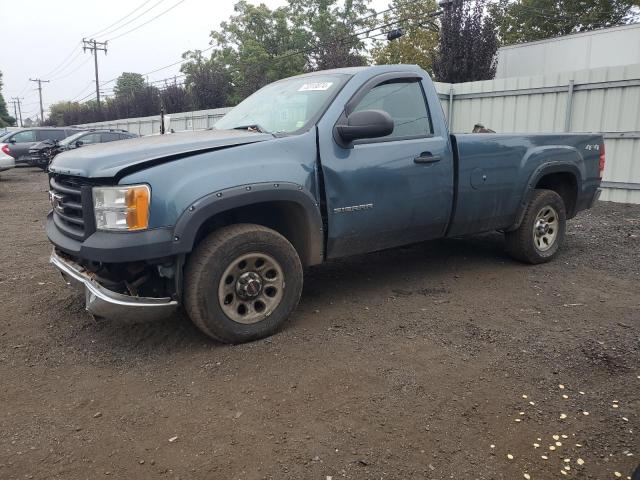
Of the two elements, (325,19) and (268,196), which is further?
(325,19)

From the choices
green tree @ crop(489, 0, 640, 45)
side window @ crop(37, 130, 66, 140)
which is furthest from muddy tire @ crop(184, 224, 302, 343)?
green tree @ crop(489, 0, 640, 45)

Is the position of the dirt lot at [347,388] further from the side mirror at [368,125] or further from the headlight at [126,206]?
the side mirror at [368,125]

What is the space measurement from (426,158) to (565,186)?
2.55 meters

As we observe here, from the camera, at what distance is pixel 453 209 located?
4777 mm

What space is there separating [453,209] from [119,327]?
118 inches

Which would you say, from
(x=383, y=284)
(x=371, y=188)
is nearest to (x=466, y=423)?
(x=371, y=188)

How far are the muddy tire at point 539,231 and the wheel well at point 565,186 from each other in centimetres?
22

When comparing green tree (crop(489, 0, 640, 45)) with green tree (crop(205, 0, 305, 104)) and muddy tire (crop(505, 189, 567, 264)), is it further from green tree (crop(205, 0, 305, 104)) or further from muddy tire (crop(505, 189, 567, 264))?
muddy tire (crop(505, 189, 567, 264))

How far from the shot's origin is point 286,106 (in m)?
4.41

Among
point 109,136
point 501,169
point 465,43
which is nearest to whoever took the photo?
point 501,169

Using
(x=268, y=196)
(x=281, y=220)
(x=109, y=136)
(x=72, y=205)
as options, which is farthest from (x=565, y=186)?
(x=109, y=136)

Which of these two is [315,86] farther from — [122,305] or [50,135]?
[50,135]

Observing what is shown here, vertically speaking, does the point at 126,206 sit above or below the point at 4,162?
above

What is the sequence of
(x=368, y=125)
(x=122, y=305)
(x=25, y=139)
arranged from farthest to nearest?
(x=25, y=139) → (x=368, y=125) → (x=122, y=305)
